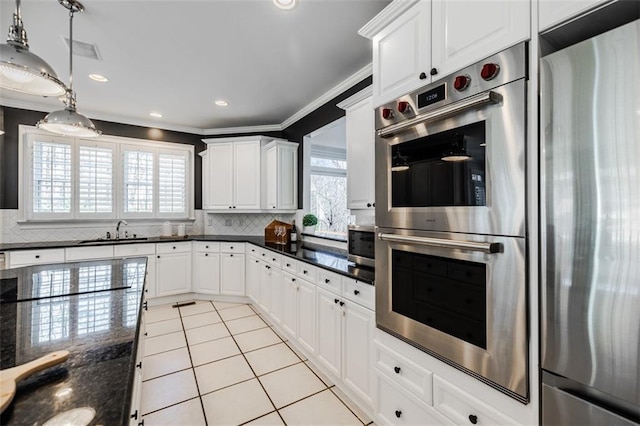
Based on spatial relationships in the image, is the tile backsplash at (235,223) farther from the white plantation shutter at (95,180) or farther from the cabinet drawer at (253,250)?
the white plantation shutter at (95,180)

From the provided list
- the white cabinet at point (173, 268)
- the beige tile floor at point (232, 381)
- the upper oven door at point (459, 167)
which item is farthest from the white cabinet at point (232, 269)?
the upper oven door at point (459, 167)

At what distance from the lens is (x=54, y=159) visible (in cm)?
384

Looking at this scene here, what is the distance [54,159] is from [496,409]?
5297mm

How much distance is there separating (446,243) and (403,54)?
1029 mm

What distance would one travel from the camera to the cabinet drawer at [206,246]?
168 inches

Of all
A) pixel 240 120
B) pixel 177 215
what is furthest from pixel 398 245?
pixel 177 215

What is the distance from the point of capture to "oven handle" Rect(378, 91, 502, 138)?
110 centimetres

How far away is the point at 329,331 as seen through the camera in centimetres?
224

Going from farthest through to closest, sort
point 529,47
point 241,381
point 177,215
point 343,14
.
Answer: point 177,215 < point 241,381 < point 343,14 < point 529,47

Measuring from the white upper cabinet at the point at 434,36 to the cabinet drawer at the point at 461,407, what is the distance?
1426 millimetres

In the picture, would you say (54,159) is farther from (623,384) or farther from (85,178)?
(623,384)

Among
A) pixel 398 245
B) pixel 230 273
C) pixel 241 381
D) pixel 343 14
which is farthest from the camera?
pixel 230 273

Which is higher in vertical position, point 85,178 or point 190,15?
point 190,15

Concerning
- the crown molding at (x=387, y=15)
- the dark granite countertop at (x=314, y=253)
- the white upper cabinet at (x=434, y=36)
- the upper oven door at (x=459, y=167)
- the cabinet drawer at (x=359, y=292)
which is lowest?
the cabinet drawer at (x=359, y=292)
